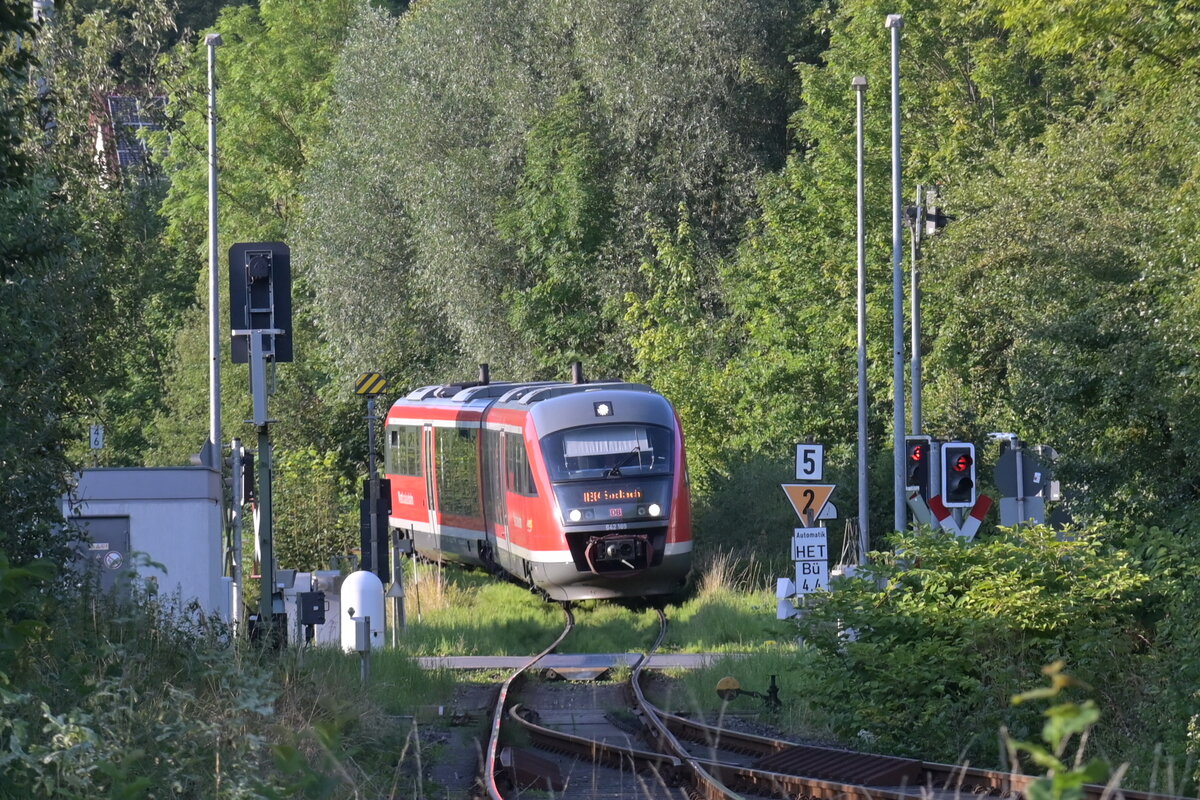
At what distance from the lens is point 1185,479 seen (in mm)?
17062

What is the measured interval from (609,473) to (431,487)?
8.28 metres

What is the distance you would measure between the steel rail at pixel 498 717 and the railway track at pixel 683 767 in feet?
0.07

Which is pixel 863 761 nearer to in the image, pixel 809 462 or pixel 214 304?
pixel 809 462

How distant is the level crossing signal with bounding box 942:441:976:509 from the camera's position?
18703 mm

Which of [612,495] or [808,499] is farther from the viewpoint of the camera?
[612,495]

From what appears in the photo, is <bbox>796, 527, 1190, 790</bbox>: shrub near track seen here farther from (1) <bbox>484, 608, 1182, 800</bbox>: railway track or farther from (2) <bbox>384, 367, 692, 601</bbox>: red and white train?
Result: (2) <bbox>384, 367, 692, 601</bbox>: red and white train

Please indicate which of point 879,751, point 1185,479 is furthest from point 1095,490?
point 879,751

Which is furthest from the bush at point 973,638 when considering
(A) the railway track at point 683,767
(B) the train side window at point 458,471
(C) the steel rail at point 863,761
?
(B) the train side window at point 458,471

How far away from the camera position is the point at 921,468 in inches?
760

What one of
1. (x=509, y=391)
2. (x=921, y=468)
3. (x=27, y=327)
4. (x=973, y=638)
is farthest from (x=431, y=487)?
(x=27, y=327)

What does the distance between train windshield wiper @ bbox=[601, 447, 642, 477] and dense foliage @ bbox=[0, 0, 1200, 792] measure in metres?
5.92

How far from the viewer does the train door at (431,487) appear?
30531 mm

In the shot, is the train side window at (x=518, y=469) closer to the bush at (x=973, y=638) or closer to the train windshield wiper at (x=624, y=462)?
the train windshield wiper at (x=624, y=462)

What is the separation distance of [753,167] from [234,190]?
2305cm
